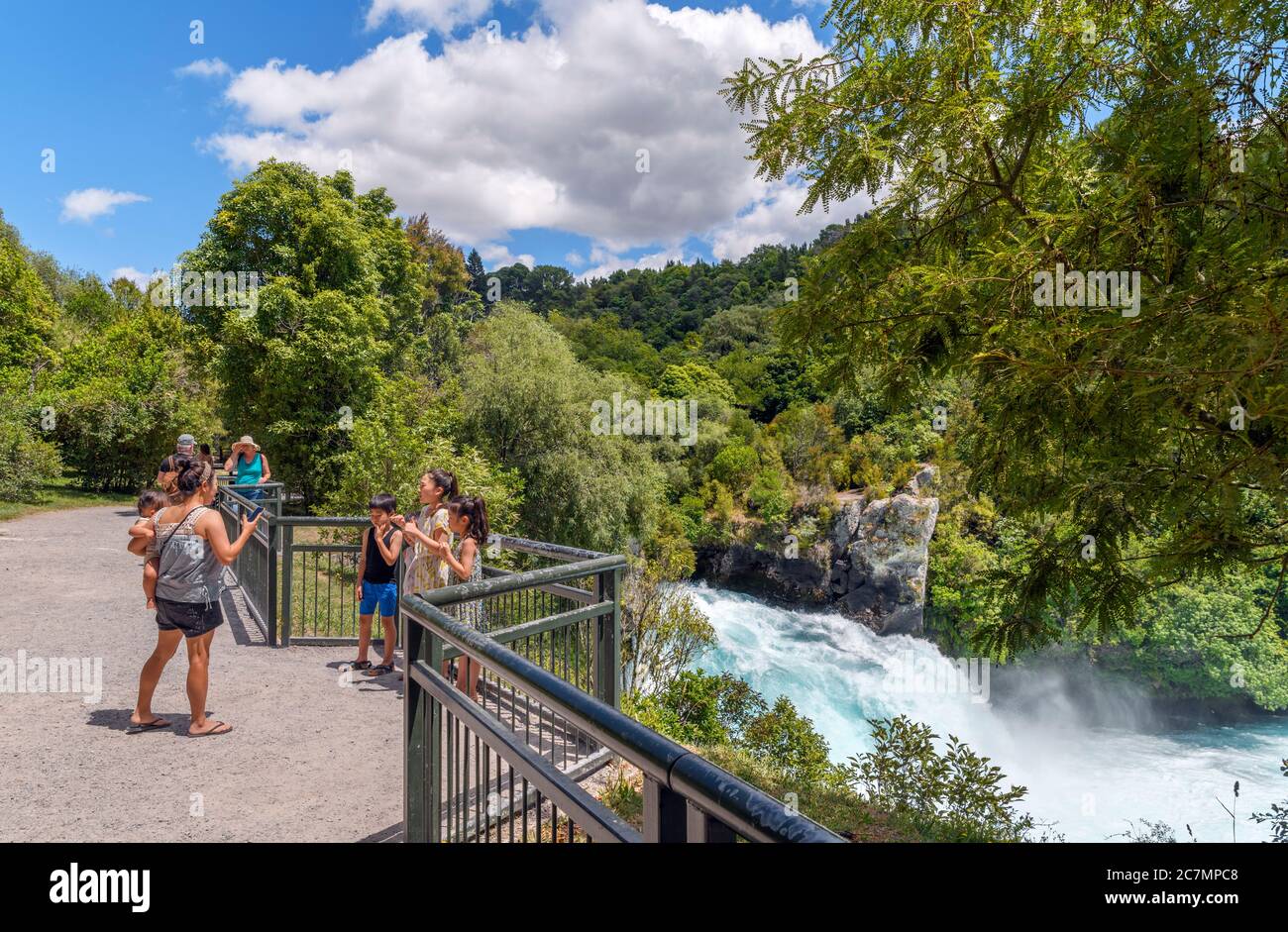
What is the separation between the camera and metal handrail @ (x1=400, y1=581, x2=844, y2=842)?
1.27 meters

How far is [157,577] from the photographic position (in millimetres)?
4973

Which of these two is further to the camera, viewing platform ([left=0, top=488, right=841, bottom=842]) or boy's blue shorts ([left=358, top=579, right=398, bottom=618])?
boy's blue shorts ([left=358, top=579, right=398, bottom=618])

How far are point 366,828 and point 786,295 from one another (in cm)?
499

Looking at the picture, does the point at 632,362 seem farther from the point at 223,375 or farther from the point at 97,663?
the point at 97,663

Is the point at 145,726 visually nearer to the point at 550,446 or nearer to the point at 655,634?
the point at 655,634

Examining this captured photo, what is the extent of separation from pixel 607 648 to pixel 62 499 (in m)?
23.3

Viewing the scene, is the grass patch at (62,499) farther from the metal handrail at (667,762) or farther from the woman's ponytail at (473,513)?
the metal handrail at (667,762)

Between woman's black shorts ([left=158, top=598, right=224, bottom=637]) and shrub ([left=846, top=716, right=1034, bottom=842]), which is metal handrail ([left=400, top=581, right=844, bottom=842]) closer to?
woman's black shorts ([left=158, top=598, right=224, bottom=637])

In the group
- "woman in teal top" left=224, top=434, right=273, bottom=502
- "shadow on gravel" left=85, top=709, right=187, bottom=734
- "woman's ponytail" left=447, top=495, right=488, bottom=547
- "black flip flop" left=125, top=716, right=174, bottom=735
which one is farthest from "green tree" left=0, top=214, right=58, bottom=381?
"woman's ponytail" left=447, top=495, right=488, bottom=547

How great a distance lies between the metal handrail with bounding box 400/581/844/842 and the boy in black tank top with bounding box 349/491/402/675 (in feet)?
13.8

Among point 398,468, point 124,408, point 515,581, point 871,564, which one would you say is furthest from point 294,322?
point 871,564

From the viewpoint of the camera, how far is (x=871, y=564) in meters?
33.5

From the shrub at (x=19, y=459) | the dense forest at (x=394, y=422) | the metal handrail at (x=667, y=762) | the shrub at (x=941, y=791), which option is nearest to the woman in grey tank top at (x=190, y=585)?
the metal handrail at (x=667, y=762)

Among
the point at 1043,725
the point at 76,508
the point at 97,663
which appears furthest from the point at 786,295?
the point at 1043,725
